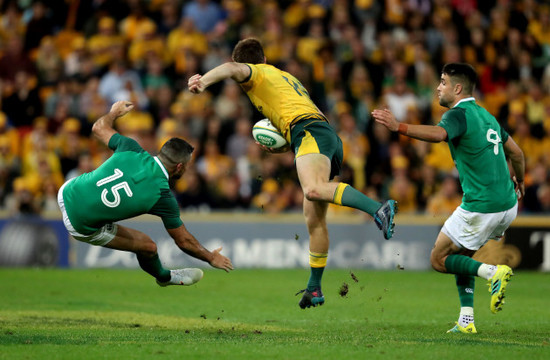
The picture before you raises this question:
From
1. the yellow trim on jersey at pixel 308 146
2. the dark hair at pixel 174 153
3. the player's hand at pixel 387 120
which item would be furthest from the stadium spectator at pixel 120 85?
the player's hand at pixel 387 120

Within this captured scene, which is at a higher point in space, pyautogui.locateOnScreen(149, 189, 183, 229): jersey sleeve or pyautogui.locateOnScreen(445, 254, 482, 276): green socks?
pyautogui.locateOnScreen(149, 189, 183, 229): jersey sleeve

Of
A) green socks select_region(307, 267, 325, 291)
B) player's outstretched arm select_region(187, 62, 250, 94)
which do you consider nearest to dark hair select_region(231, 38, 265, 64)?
player's outstretched arm select_region(187, 62, 250, 94)

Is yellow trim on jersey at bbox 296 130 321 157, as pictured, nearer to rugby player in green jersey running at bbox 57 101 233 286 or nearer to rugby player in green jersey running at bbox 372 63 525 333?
rugby player in green jersey running at bbox 57 101 233 286

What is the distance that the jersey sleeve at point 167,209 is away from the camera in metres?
8.77

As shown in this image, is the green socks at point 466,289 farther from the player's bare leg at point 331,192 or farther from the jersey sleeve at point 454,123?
the jersey sleeve at point 454,123

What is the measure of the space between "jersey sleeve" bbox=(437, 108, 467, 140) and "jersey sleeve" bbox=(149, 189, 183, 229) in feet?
9.01

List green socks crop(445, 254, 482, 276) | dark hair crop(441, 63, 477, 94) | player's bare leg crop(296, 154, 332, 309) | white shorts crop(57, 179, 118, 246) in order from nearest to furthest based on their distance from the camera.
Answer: green socks crop(445, 254, 482, 276), player's bare leg crop(296, 154, 332, 309), dark hair crop(441, 63, 477, 94), white shorts crop(57, 179, 118, 246)

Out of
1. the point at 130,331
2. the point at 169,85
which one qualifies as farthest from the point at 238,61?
the point at 169,85

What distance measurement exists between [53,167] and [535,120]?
31.8ft

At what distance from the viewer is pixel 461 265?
322 inches

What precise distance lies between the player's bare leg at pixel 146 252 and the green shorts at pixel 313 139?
5.96 ft

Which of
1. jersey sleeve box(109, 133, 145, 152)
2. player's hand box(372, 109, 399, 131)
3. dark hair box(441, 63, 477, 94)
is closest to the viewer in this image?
player's hand box(372, 109, 399, 131)

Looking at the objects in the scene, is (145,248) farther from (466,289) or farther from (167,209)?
(466,289)

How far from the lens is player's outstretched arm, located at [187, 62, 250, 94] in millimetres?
7836
